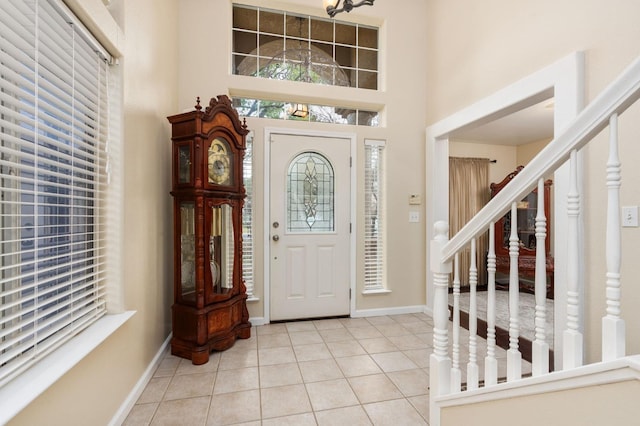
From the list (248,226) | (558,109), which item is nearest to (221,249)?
(248,226)

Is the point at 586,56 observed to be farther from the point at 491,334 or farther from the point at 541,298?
the point at 491,334

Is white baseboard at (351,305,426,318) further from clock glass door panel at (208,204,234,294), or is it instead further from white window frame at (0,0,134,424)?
white window frame at (0,0,134,424)

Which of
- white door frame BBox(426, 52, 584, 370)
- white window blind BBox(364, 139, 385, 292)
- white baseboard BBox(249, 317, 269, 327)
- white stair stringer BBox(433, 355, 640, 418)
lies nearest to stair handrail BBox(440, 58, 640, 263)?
white stair stringer BBox(433, 355, 640, 418)

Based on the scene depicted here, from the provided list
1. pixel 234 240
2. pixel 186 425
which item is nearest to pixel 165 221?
pixel 234 240

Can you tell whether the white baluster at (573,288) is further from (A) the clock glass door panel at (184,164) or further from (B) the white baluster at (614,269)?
(A) the clock glass door panel at (184,164)

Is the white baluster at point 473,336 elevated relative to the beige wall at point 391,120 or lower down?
lower down

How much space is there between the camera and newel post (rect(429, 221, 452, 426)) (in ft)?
4.93

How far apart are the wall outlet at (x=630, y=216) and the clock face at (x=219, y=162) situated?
107 inches

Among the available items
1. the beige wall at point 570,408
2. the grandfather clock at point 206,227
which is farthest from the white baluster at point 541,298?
the grandfather clock at point 206,227

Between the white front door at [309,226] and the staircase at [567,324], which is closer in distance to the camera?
the staircase at [567,324]

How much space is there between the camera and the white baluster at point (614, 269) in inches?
32.3

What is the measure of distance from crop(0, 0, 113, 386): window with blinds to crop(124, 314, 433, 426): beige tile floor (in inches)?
30.8

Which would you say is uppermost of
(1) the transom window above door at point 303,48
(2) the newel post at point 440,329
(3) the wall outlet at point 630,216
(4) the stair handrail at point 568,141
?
(1) the transom window above door at point 303,48

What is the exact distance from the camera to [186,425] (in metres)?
1.71
